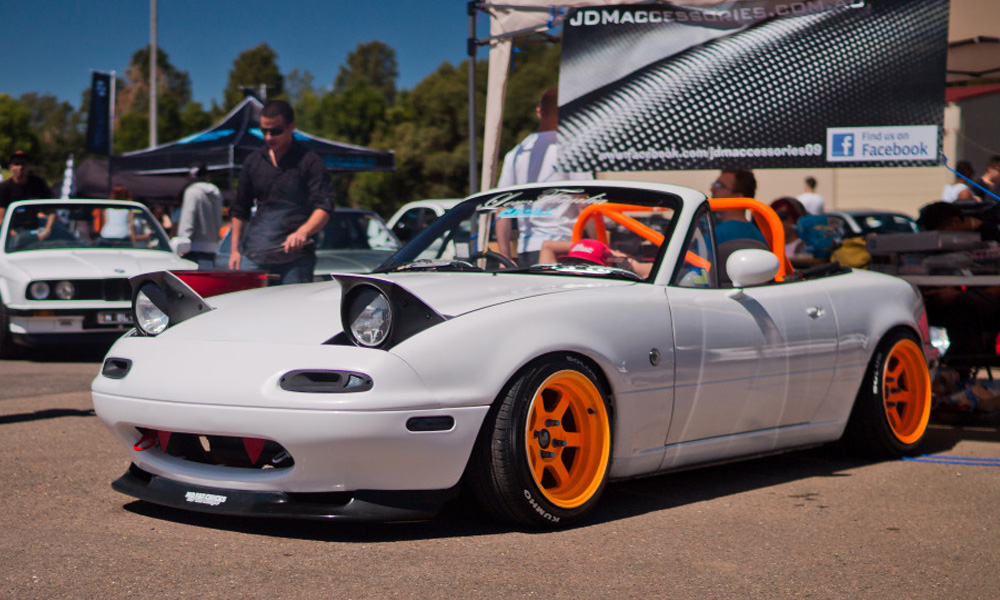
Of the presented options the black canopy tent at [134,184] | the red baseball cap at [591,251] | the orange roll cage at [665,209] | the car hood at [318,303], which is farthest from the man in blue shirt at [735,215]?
the black canopy tent at [134,184]

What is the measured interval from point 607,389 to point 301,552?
119 cm

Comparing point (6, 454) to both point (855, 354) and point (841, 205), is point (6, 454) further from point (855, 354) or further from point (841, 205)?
point (841, 205)

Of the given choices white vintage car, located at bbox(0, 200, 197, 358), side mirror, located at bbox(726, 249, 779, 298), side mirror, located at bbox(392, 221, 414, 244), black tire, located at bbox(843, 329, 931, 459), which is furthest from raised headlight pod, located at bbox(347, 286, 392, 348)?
side mirror, located at bbox(392, 221, 414, 244)

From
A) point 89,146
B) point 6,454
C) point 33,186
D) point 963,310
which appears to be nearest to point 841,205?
point 89,146

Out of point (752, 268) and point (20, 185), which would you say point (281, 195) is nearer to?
point (752, 268)

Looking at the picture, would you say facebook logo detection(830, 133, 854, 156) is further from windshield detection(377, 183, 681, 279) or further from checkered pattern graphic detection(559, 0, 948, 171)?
windshield detection(377, 183, 681, 279)

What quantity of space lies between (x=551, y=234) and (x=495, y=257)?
290mm

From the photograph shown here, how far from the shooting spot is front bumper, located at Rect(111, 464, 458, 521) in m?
3.59

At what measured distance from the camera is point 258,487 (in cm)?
365

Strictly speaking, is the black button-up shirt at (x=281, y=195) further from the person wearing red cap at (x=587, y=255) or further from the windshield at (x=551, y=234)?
the person wearing red cap at (x=587, y=255)

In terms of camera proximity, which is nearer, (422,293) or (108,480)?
(422,293)

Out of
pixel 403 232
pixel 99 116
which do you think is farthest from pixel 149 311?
pixel 99 116

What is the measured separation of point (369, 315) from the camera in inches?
145

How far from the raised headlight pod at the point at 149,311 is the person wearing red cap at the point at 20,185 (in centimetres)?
798
